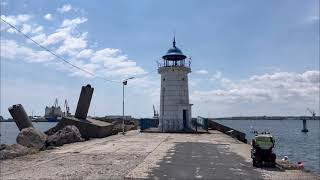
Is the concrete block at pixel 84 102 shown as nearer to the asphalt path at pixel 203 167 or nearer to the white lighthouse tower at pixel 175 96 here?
the white lighthouse tower at pixel 175 96

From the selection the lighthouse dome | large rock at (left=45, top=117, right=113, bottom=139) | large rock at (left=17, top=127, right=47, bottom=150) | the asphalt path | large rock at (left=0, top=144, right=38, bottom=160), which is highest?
the lighthouse dome

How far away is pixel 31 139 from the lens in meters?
26.7

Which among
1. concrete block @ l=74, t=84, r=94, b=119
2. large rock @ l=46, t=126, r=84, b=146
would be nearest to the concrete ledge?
concrete block @ l=74, t=84, r=94, b=119

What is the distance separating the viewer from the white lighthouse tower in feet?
160

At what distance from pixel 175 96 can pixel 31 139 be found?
2414 centimetres

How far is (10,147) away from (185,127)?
2825 centimetres

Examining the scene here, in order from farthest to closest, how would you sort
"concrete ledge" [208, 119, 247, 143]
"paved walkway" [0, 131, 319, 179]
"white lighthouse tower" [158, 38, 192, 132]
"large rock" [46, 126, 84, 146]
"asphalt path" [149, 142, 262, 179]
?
"white lighthouse tower" [158, 38, 192, 132] → "concrete ledge" [208, 119, 247, 143] → "large rock" [46, 126, 84, 146] → "asphalt path" [149, 142, 262, 179] → "paved walkway" [0, 131, 319, 179]

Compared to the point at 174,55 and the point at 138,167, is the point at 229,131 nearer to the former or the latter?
the point at 174,55

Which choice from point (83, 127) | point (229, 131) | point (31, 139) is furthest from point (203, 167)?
point (229, 131)

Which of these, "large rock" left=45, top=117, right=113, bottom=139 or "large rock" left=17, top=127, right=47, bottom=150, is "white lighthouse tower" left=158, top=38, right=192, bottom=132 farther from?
"large rock" left=17, top=127, right=47, bottom=150

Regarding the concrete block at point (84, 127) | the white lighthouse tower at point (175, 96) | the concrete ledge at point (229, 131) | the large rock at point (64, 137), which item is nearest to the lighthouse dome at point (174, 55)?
the white lighthouse tower at point (175, 96)

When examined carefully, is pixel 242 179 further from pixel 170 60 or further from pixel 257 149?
pixel 170 60

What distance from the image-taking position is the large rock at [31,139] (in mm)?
26109

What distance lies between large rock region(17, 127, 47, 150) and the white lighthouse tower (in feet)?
74.7
